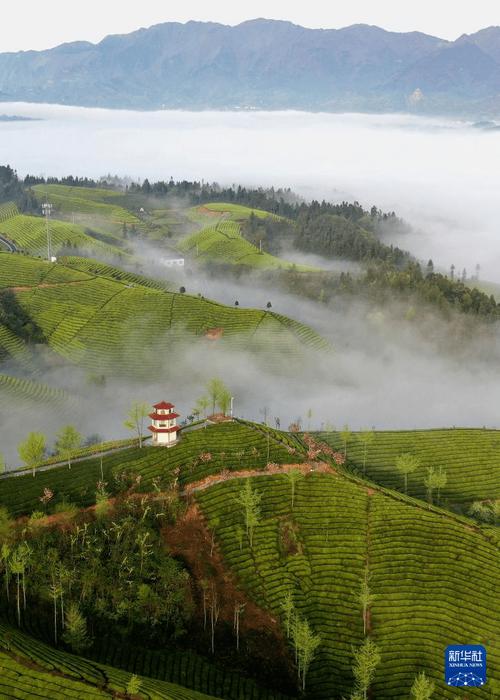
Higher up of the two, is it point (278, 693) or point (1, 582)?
point (1, 582)

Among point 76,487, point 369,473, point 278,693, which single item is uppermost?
point 76,487

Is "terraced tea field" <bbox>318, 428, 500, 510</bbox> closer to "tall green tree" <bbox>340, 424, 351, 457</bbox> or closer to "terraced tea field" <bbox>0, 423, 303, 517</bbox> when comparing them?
"tall green tree" <bbox>340, 424, 351, 457</bbox>

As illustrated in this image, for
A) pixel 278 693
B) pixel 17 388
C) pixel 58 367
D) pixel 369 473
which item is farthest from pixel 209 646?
pixel 58 367

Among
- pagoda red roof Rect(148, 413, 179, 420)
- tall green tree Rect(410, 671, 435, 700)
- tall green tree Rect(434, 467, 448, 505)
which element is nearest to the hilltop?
pagoda red roof Rect(148, 413, 179, 420)

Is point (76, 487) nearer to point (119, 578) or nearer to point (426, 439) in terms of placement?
point (119, 578)

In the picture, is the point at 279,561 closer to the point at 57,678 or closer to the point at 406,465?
the point at 406,465

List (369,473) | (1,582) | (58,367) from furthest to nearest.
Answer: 1. (58,367)
2. (369,473)
3. (1,582)
